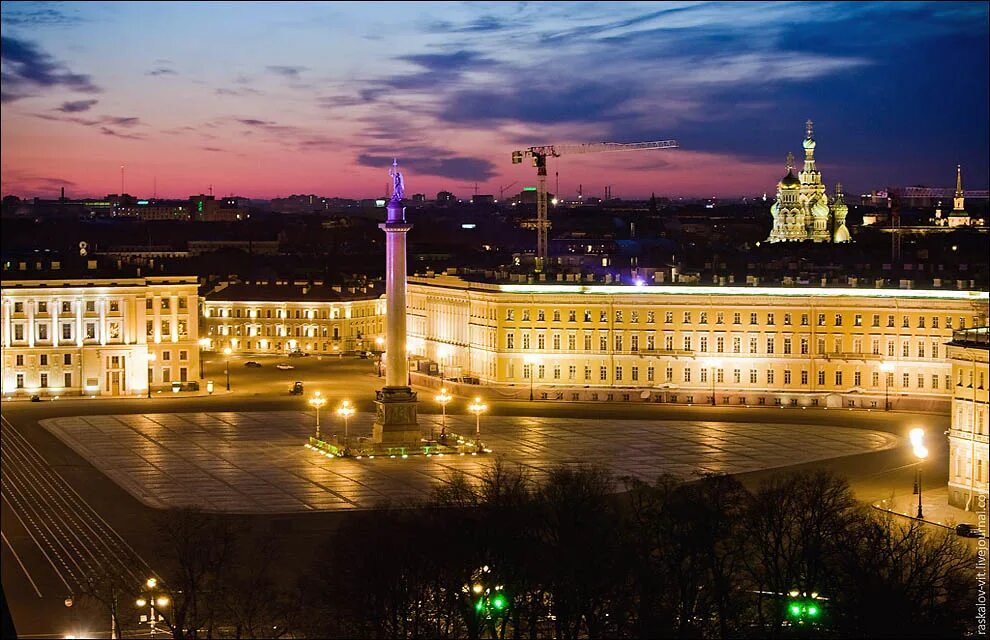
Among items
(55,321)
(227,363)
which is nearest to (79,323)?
(55,321)

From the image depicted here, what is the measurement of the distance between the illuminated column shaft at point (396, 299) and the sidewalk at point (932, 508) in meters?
20.3

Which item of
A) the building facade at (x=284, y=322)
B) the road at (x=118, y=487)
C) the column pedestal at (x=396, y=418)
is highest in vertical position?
the building facade at (x=284, y=322)

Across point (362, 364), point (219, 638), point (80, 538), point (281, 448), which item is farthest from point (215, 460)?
point (362, 364)

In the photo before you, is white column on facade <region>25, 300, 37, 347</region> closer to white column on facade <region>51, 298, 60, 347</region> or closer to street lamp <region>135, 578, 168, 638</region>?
white column on facade <region>51, 298, 60, 347</region>

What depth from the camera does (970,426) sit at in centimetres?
5109

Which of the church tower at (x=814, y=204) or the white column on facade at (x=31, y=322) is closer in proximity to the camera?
the white column on facade at (x=31, y=322)

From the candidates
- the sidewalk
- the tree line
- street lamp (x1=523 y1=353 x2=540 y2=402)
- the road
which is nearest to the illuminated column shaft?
the road

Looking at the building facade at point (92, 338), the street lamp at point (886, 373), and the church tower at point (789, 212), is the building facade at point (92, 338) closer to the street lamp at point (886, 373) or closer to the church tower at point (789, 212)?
the street lamp at point (886, 373)

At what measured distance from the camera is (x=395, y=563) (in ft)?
119

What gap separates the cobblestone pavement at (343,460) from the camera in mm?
54969

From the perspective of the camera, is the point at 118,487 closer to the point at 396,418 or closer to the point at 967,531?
the point at 396,418

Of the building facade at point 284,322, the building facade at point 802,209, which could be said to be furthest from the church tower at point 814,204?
the building facade at point 284,322

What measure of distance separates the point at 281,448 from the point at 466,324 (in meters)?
27.5

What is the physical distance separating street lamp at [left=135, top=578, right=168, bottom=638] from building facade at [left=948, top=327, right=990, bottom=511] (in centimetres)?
2256
